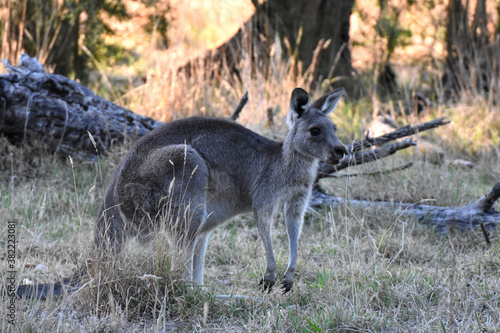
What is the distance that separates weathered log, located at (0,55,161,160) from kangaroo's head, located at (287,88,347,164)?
8.36 feet

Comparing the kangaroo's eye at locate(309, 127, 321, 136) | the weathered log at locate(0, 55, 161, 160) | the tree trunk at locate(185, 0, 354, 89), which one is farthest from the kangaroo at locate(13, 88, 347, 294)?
the tree trunk at locate(185, 0, 354, 89)

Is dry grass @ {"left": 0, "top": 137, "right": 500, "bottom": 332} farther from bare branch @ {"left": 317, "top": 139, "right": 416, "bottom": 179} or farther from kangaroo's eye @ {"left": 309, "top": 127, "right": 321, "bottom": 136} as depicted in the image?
kangaroo's eye @ {"left": 309, "top": 127, "right": 321, "bottom": 136}

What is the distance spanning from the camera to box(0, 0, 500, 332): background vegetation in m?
3.50

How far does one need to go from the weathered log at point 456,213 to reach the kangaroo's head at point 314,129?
0.73 metres

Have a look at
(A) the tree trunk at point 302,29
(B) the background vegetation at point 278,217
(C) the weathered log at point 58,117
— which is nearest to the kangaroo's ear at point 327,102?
(B) the background vegetation at point 278,217

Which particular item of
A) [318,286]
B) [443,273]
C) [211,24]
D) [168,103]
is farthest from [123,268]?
[211,24]

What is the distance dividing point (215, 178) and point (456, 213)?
2.47 metres

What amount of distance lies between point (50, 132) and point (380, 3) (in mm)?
8094

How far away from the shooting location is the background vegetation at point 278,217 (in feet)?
11.5

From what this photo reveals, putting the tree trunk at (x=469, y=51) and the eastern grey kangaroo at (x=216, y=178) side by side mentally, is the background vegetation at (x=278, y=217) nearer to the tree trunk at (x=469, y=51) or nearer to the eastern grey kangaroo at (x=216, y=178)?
the tree trunk at (x=469, y=51)

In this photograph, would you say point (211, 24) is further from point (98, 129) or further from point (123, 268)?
point (123, 268)

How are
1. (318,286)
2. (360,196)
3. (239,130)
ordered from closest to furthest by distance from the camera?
(318,286) < (239,130) < (360,196)

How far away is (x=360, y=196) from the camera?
6.15m

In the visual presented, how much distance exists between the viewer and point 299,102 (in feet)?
15.2
